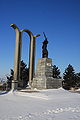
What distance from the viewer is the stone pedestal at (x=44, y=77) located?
17.3m

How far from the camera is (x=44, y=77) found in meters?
17.5

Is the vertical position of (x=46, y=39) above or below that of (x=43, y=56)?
above

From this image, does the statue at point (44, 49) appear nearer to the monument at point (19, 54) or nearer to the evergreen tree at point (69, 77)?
the monument at point (19, 54)

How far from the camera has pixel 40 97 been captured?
39.5ft

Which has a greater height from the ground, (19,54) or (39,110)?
(19,54)

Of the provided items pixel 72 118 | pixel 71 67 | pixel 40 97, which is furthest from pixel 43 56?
pixel 71 67

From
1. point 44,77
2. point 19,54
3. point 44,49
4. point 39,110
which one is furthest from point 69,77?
point 39,110

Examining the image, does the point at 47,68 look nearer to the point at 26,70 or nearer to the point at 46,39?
the point at 46,39

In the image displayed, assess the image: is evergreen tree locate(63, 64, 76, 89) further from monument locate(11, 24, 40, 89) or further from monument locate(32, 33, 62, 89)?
monument locate(32, 33, 62, 89)

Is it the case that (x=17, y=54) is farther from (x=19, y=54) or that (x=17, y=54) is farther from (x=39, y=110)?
(x=39, y=110)

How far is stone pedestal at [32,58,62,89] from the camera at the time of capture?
1733 cm

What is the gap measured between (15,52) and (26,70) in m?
9.52

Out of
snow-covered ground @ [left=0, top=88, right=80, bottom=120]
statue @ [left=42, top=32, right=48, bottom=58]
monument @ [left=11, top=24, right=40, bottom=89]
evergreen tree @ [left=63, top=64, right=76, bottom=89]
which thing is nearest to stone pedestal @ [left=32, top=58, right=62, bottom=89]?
statue @ [left=42, top=32, right=48, bottom=58]

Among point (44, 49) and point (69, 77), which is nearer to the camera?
point (44, 49)
